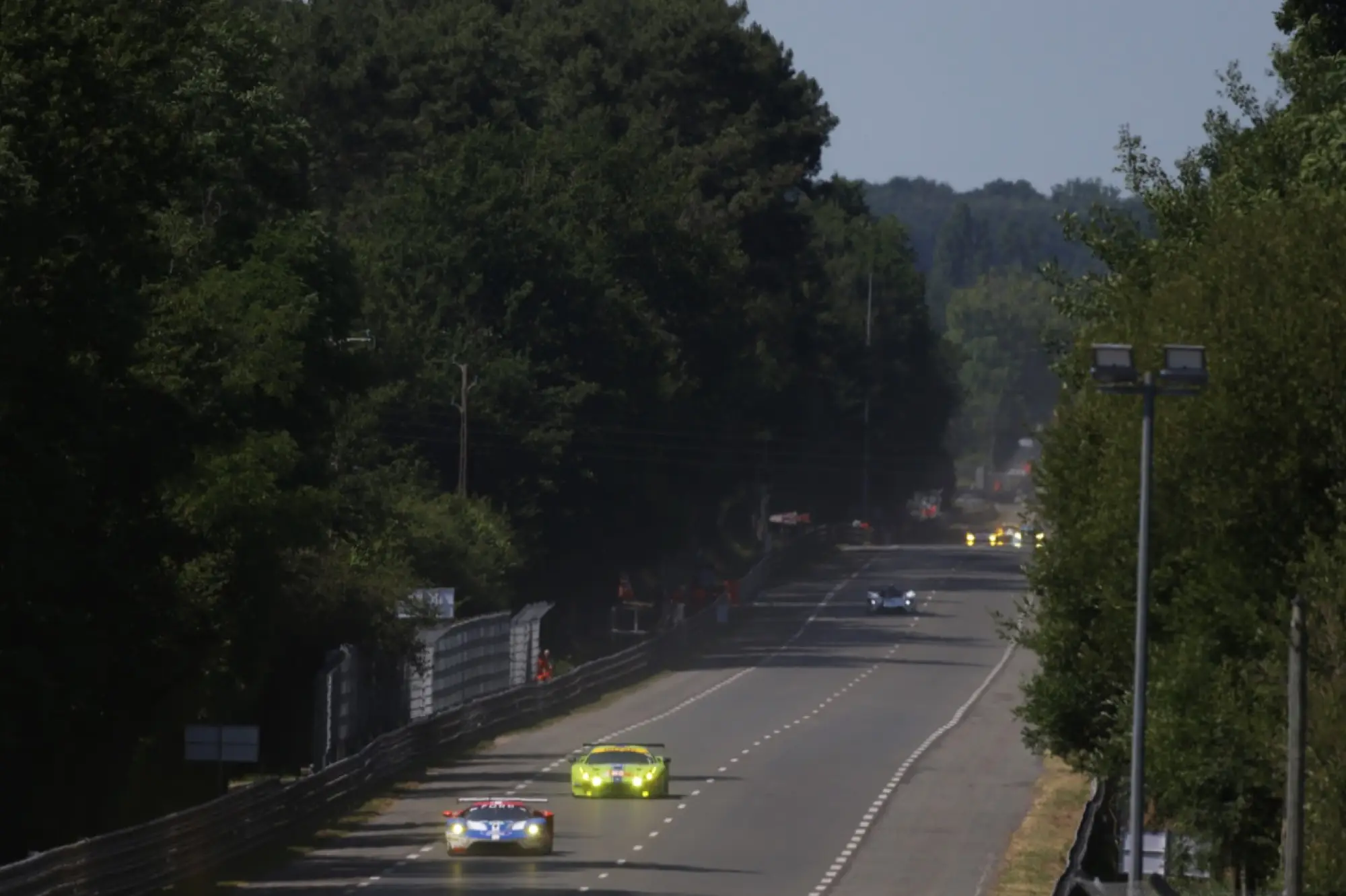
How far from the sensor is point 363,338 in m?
58.0

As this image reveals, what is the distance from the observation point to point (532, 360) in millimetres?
86125

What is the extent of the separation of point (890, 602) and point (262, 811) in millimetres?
62478

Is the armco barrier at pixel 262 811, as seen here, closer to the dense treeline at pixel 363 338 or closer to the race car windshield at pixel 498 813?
the dense treeline at pixel 363 338

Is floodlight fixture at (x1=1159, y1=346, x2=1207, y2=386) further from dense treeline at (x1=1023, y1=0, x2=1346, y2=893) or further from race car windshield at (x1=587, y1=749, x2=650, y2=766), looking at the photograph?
race car windshield at (x1=587, y1=749, x2=650, y2=766)

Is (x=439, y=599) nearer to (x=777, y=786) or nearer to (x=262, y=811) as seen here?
(x=777, y=786)

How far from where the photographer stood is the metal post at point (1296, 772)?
67.8 feet

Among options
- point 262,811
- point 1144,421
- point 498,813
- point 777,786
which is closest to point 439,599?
point 777,786

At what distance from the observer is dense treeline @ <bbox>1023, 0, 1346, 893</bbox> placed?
2536 cm

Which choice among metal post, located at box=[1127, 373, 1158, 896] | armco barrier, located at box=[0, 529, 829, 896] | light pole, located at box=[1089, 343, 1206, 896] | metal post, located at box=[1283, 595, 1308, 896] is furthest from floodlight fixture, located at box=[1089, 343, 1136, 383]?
armco barrier, located at box=[0, 529, 829, 896]

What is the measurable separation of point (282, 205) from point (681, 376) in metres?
39.7

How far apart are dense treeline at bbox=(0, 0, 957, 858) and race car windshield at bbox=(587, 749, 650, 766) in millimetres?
6319

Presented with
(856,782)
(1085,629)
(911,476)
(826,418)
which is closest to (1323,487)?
(1085,629)

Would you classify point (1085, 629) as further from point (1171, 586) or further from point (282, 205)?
point (282, 205)

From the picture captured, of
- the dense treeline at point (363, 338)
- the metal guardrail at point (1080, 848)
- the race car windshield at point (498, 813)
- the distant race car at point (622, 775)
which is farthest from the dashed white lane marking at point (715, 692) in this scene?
the metal guardrail at point (1080, 848)
